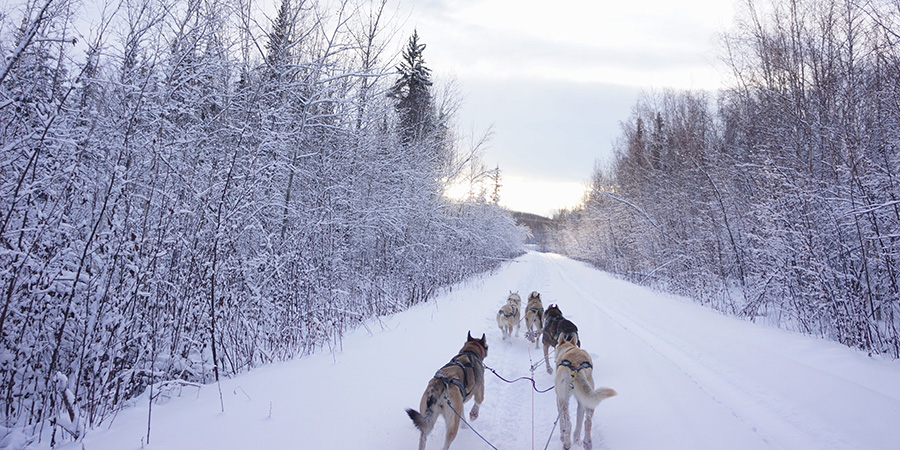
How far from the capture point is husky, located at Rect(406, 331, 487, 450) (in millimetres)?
2281

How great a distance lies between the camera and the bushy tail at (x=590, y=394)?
250cm

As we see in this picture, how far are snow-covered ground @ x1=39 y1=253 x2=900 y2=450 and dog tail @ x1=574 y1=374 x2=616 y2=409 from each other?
19.4 inches

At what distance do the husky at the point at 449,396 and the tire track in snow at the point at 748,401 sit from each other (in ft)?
7.77

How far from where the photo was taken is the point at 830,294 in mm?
5117

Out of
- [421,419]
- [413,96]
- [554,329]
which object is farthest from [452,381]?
[413,96]

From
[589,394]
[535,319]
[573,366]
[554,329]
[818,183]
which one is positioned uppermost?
[818,183]

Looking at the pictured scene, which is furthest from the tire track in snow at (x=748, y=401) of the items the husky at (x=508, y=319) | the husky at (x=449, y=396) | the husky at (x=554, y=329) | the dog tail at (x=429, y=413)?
the dog tail at (x=429, y=413)

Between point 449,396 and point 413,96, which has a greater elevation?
point 413,96

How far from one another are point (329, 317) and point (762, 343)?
681 centimetres

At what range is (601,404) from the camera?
348 cm

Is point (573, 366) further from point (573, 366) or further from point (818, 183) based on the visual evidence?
point (818, 183)

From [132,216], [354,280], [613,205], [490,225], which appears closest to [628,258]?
[613,205]

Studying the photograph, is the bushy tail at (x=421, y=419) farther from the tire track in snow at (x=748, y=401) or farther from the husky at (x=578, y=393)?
the tire track in snow at (x=748, y=401)

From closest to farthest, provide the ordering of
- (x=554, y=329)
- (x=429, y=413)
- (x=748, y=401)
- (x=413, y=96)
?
1. (x=429, y=413)
2. (x=748, y=401)
3. (x=554, y=329)
4. (x=413, y=96)
